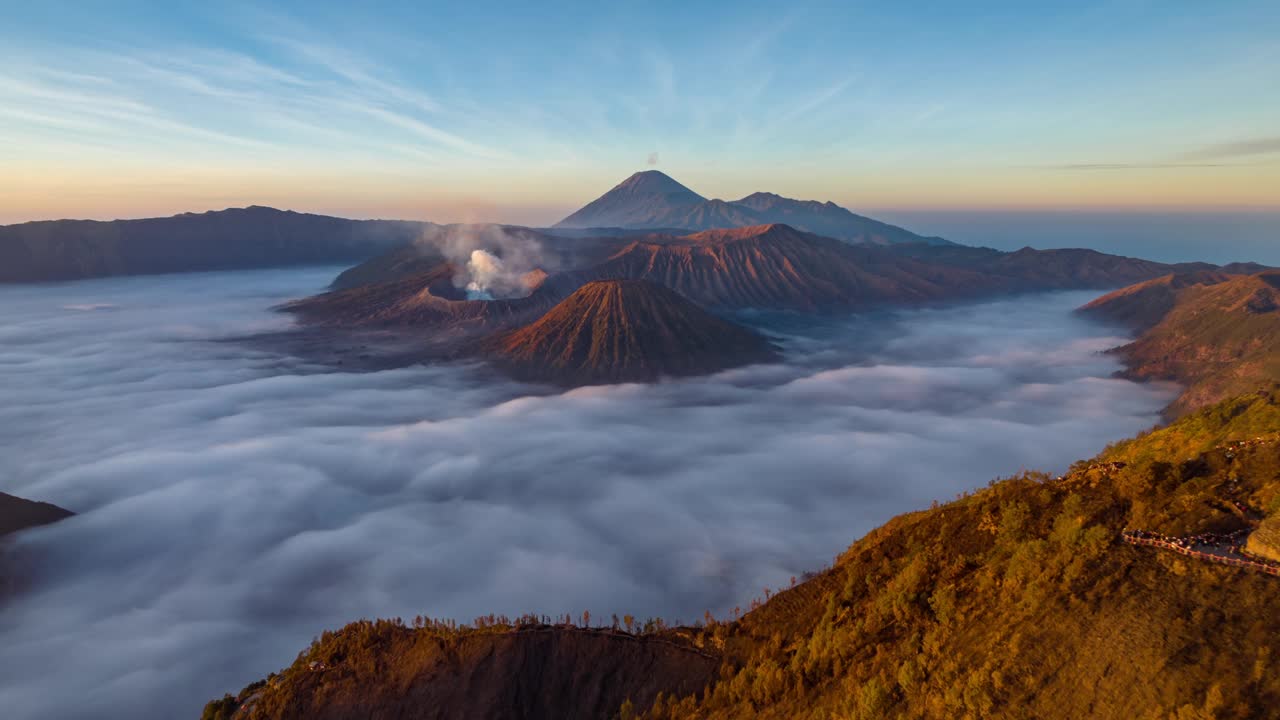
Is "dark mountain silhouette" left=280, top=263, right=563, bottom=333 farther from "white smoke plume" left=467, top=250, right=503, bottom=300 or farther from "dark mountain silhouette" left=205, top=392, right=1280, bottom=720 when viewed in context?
"dark mountain silhouette" left=205, top=392, right=1280, bottom=720

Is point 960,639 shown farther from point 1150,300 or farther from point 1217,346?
point 1150,300

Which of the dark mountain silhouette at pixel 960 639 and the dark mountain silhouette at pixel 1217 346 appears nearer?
the dark mountain silhouette at pixel 960 639

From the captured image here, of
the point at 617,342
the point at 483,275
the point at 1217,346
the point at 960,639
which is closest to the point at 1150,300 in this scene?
the point at 1217,346

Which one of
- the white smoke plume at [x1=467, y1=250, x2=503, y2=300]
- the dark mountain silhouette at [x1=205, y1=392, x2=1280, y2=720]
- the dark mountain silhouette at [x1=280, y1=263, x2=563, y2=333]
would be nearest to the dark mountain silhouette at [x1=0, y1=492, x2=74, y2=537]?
the dark mountain silhouette at [x1=205, y1=392, x2=1280, y2=720]

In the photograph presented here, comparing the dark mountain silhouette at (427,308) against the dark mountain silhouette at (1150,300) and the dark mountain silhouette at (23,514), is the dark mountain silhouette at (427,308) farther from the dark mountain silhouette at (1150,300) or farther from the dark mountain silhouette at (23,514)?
the dark mountain silhouette at (1150,300)

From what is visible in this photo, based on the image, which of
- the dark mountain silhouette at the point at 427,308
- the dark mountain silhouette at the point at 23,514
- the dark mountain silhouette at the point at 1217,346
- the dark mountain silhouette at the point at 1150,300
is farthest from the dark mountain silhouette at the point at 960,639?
the dark mountain silhouette at the point at 1150,300

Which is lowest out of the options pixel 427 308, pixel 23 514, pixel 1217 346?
pixel 23 514

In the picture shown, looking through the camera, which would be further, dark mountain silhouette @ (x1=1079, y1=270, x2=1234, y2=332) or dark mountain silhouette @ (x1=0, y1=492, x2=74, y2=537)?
dark mountain silhouette @ (x1=1079, y1=270, x2=1234, y2=332)
